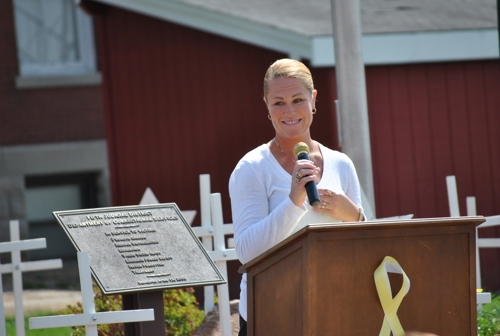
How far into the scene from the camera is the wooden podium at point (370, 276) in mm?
2600

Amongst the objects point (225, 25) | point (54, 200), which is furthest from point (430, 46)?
point (54, 200)

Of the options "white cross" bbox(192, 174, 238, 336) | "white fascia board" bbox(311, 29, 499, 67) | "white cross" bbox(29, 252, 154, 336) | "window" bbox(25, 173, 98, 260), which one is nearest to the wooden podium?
"white cross" bbox(29, 252, 154, 336)

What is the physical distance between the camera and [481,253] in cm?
862

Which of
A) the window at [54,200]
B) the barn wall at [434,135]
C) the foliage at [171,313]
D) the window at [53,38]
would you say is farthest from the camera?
the window at [53,38]

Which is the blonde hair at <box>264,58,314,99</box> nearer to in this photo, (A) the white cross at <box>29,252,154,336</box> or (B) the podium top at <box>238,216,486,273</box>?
(B) the podium top at <box>238,216,486,273</box>

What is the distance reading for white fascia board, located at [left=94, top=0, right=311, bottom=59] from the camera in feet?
26.2

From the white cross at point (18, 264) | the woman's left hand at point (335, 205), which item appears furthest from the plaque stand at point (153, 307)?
the woman's left hand at point (335, 205)

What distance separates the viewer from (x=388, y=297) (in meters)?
2.64

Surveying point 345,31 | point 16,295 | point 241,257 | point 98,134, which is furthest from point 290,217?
point 98,134

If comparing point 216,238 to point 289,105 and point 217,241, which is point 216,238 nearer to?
point 217,241

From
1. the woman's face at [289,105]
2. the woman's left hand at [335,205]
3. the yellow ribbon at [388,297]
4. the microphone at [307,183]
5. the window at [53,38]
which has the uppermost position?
the window at [53,38]

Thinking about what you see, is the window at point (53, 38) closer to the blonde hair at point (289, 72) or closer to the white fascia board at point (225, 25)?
the white fascia board at point (225, 25)

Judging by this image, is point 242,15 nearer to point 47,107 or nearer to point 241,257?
point 241,257

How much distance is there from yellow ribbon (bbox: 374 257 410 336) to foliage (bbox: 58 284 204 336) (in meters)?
3.62
